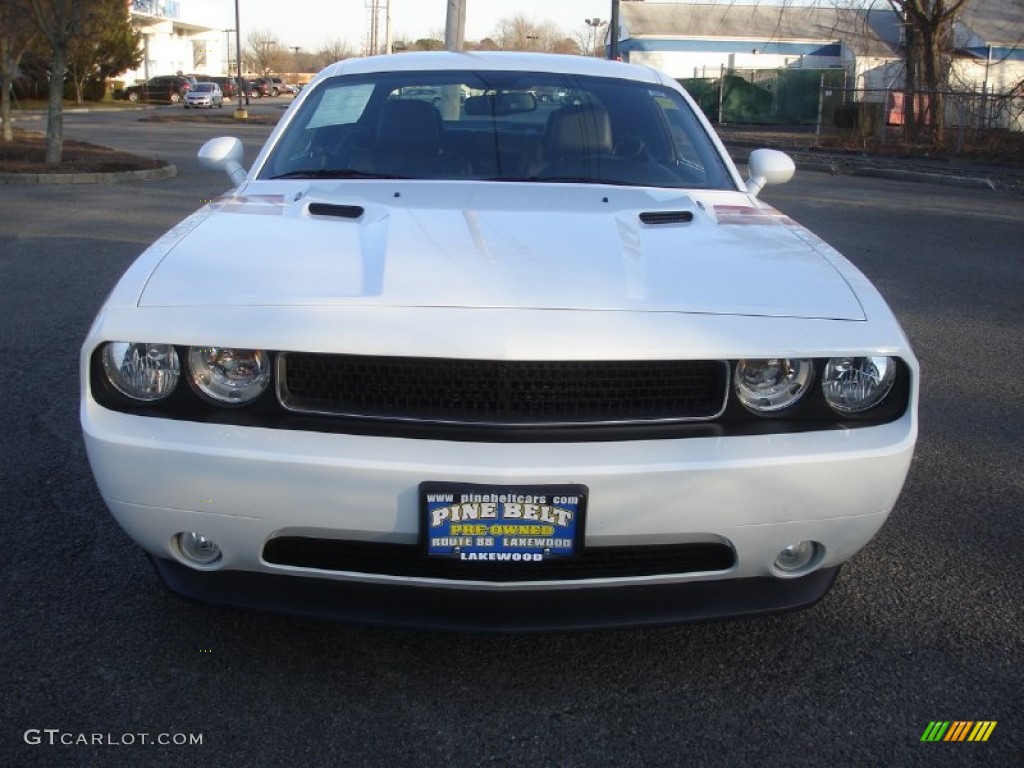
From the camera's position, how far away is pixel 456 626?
2359 millimetres

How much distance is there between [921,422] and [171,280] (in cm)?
360

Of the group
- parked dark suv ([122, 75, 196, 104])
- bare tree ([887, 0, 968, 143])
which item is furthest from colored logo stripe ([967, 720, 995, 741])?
parked dark suv ([122, 75, 196, 104])

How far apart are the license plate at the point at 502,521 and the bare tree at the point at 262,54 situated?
343 feet

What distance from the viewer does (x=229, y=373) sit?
240 centimetres

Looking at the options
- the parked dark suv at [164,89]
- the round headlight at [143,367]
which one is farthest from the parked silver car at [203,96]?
the round headlight at [143,367]

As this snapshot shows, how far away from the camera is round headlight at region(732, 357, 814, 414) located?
2.43 metres

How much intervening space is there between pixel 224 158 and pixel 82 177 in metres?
12.0

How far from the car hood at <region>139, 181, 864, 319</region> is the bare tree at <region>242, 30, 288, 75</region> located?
10360cm

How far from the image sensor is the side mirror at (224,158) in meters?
4.04

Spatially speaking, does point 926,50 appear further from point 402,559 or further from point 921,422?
point 402,559

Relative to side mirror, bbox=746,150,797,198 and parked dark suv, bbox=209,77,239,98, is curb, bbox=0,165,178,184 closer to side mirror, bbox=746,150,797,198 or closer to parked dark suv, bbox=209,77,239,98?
side mirror, bbox=746,150,797,198

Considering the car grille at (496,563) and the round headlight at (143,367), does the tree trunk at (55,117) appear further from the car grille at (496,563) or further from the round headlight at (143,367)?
the car grille at (496,563)

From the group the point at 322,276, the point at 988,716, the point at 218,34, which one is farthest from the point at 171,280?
the point at 218,34

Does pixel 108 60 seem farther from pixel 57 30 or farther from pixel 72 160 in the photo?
pixel 57 30
